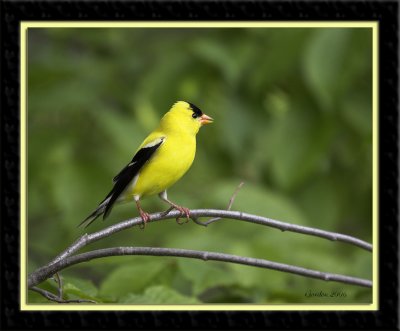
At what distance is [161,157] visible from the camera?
3123 millimetres

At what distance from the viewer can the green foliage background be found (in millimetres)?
4453

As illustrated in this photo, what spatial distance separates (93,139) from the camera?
5.16 meters

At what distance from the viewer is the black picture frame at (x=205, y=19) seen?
9.55 ft

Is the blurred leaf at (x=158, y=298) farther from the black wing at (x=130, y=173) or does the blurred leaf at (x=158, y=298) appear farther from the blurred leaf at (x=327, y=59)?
the blurred leaf at (x=327, y=59)

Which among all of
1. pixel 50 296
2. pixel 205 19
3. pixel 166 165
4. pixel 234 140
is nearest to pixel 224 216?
pixel 166 165

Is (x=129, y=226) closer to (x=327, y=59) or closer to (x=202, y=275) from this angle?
(x=202, y=275)

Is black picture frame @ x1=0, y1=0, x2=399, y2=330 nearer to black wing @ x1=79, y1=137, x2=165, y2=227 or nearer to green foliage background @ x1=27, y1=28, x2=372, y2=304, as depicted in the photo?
black wing @ x1=79, y1=137, x2=165, y2=227

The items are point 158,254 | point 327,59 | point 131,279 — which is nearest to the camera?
point 158,254

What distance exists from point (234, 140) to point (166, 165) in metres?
2.18

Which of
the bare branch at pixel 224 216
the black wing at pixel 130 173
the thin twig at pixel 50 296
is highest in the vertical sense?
the black wing at pixel 130 173

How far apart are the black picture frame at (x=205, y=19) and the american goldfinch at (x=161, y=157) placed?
36 cm

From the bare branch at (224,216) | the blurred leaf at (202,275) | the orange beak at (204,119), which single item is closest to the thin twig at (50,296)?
the bare branch at (224,216)
